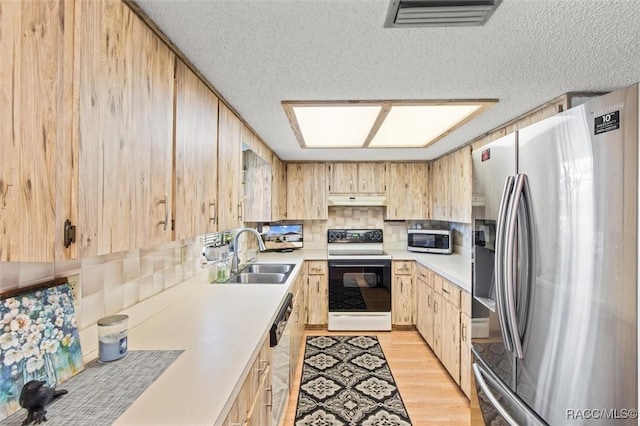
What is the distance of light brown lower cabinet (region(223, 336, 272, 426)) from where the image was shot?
1.05 m

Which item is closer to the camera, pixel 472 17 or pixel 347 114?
pixel 472 17

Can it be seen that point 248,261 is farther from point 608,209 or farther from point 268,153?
point 608,209

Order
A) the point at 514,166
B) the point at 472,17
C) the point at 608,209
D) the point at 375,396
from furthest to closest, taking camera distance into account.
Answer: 1. the point at 375,396
2. the point at 514,166
3. the point at 472,17
4. the point at 608,209

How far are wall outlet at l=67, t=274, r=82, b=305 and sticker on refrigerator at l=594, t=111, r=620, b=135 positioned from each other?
187 centimetres

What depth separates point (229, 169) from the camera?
6.50 ft

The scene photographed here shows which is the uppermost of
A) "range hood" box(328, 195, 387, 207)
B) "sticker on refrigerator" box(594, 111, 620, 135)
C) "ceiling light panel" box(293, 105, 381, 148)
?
"ceiling light panel" box(293, 105, 381, 148)

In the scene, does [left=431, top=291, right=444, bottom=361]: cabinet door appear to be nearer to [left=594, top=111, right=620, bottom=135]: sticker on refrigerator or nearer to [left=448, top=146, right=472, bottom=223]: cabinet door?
[left=448, top=146, right=472, bottom=223]: cabinet door

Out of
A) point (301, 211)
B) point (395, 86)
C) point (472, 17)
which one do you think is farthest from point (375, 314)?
Result: point (472, 17)

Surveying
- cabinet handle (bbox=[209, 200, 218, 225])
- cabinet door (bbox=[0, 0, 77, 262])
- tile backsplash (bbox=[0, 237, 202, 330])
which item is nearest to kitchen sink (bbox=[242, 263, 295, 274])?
tile backsplash (bbox=[0, 237, 202, 330])

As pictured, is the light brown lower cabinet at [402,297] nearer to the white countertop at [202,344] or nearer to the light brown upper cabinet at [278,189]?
the light brown upper cabinet at [278,189]

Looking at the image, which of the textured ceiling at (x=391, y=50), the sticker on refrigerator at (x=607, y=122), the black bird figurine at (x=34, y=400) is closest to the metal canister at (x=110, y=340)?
the black bird figurine at (x=34, y=400)

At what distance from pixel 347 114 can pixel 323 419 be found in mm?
2139

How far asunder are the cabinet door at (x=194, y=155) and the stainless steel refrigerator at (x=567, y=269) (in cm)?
140

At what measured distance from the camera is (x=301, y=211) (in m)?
4.05
